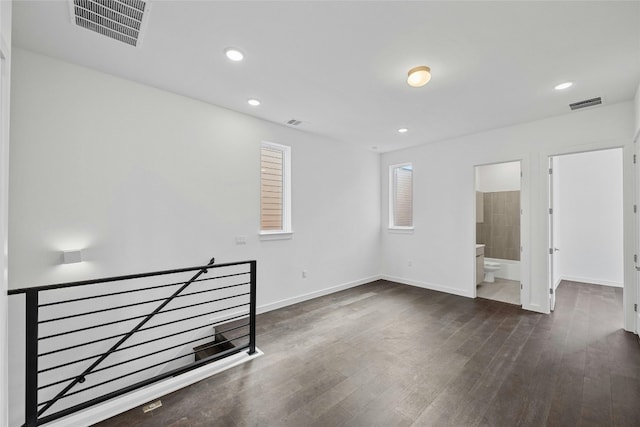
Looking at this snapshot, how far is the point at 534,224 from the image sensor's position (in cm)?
405

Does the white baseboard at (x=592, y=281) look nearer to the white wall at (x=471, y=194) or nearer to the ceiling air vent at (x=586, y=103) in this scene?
the white wall at (x=471, y=194)

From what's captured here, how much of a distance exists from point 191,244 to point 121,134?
4.60 ft

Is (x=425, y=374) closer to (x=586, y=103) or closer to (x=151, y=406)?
(x=151, y=406)

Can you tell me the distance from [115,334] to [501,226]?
7312 millimetres

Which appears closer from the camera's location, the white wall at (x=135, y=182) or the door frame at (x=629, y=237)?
the white wall at (x=135, y=182)

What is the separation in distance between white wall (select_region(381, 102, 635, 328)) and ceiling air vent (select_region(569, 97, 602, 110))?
0.61ft

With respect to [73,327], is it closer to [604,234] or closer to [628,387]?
[628,387]

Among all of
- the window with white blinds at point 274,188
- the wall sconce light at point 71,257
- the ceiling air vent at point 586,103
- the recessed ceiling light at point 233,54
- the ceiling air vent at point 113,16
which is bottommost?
the wall sconce light at point 71,257

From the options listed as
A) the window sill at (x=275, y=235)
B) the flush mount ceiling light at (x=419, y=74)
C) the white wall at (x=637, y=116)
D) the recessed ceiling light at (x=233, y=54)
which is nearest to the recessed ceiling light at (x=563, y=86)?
the white wall at (x=637, y=116)

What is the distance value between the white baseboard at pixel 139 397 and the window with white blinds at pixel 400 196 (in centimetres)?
439

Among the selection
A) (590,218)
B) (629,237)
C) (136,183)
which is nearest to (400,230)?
(629,237)

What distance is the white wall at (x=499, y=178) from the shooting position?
6.18 metres

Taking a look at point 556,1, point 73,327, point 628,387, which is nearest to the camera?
point 556,1

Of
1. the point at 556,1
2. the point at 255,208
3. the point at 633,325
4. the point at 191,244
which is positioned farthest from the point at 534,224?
the point at 191,244
